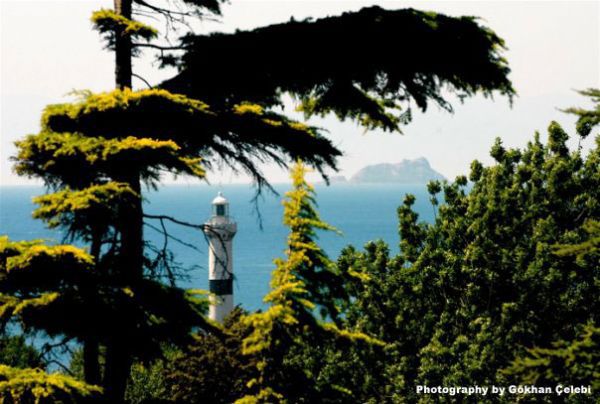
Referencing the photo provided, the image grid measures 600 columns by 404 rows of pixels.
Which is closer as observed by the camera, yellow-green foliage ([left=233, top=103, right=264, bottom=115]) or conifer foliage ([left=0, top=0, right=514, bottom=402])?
conifer foliage ([left=0, top=0, right=514, bottom=402])

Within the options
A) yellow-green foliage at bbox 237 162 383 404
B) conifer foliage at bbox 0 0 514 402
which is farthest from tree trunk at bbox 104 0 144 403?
yellow-green foliage at bbox 237 162 383 404

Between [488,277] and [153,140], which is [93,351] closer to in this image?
[153,140]

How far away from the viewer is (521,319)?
19672 mm

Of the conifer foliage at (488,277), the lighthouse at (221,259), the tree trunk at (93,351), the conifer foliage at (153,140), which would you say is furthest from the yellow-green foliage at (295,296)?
the lighthouse at (221,259)

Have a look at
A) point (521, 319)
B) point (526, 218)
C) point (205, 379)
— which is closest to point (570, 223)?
point (526, 218)

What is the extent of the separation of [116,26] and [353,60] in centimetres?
316

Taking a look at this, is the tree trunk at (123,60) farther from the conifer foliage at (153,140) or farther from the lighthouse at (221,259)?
the lighthouse at (221,259)

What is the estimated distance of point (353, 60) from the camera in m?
8.14

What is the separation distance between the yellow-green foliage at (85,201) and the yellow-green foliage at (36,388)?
4.90ft

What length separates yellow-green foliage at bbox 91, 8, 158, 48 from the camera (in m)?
9.05

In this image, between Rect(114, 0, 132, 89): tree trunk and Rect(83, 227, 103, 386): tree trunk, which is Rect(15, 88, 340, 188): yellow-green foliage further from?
Rect(114, 0, 132, 89): tree trunk

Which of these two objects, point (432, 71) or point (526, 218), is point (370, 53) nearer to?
point (432, 71)

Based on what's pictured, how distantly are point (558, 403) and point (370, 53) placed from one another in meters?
13.9

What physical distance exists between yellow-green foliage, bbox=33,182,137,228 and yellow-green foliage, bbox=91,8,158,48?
252cm
